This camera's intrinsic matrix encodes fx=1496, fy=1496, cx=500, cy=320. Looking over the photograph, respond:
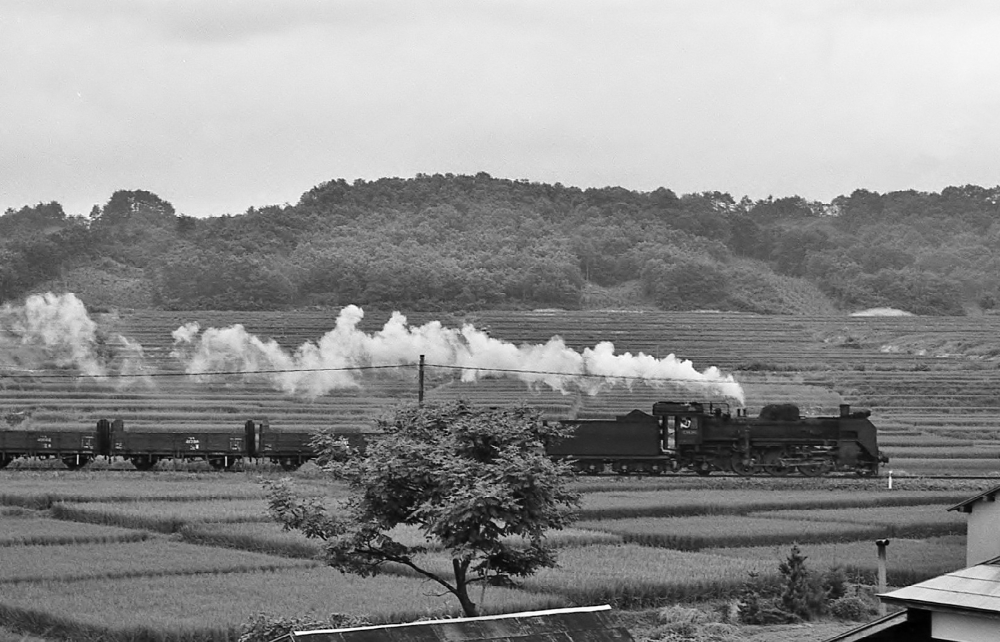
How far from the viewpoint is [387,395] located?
274 feet

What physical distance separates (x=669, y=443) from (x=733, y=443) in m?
2.33

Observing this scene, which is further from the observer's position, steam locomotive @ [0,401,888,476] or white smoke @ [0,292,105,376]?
white smoke @ [0,292,105,376]

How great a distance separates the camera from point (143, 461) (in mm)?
56375

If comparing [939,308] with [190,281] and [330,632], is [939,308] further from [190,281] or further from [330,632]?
[330,632]

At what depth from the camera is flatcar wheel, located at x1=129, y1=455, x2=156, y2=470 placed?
5609 cm

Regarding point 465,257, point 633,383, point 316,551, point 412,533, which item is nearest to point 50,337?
point 633,383

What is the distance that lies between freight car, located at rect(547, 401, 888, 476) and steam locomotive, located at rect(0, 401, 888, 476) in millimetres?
36

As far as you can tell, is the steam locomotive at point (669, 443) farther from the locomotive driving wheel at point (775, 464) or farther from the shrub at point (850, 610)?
the shrub at point (850, 610)

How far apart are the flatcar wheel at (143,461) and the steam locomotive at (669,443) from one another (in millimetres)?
617

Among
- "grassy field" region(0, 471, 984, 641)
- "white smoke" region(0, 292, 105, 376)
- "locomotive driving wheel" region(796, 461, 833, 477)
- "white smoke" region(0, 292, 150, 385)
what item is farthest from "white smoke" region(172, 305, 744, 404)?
"grassy field" region(0, 471, 984, 641)

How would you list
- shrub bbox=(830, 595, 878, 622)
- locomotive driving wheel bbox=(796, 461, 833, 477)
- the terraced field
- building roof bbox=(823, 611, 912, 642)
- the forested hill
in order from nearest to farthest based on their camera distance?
building roof bbox=(823, 611, 912, 642) < shrub bbox=(830, 595, 878, 622) < locomotive driving wheel bbox=(796, 461, 833, 477) < the terraced field < the forested hill

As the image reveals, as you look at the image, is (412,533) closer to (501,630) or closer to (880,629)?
(501,630)

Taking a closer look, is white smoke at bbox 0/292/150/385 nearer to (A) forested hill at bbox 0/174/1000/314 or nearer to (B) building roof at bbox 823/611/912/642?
(A) forested hill at bbox 0/174/1000/314

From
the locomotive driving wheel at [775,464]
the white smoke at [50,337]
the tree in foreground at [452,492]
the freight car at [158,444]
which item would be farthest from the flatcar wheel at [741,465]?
the white smoke at [50,337]
